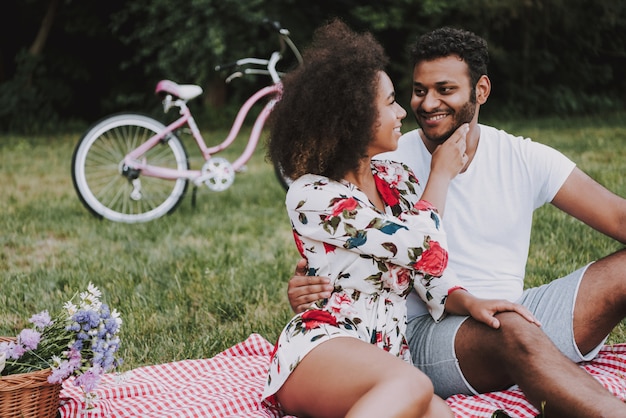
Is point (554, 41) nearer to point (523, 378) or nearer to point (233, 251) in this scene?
point (233, 251)

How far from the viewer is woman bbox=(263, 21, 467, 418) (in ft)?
6.64

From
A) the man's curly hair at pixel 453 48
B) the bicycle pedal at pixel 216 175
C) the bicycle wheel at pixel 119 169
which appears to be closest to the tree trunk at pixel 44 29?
the bicycle wheel at pixel 119 169

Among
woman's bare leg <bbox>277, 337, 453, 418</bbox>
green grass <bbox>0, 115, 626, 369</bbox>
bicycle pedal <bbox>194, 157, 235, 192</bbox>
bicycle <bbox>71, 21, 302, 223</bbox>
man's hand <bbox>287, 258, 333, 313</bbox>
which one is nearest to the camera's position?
woman's bare leg <bbox>277, 337, 453, 418</bbox>

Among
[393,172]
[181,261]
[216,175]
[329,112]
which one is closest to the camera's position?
[329,112]

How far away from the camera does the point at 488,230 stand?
8.37 ft

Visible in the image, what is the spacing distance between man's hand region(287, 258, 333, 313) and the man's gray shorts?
0.43 meters

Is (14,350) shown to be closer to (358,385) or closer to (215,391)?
(215,391)

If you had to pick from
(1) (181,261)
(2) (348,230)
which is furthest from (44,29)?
(2) (348,230)

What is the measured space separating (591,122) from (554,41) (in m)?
2.69

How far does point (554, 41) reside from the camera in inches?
511

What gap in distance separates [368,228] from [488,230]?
0.61m

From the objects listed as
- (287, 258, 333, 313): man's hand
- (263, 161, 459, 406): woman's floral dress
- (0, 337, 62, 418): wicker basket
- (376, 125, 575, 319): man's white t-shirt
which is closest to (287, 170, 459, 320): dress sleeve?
(263, 161, 459, 406): woman's floral dress

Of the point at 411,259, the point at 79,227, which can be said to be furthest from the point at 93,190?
the point at 411,259

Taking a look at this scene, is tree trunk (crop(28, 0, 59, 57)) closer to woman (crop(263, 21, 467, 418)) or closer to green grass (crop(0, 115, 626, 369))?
green grass (crop(0, 115, 626, 369))
